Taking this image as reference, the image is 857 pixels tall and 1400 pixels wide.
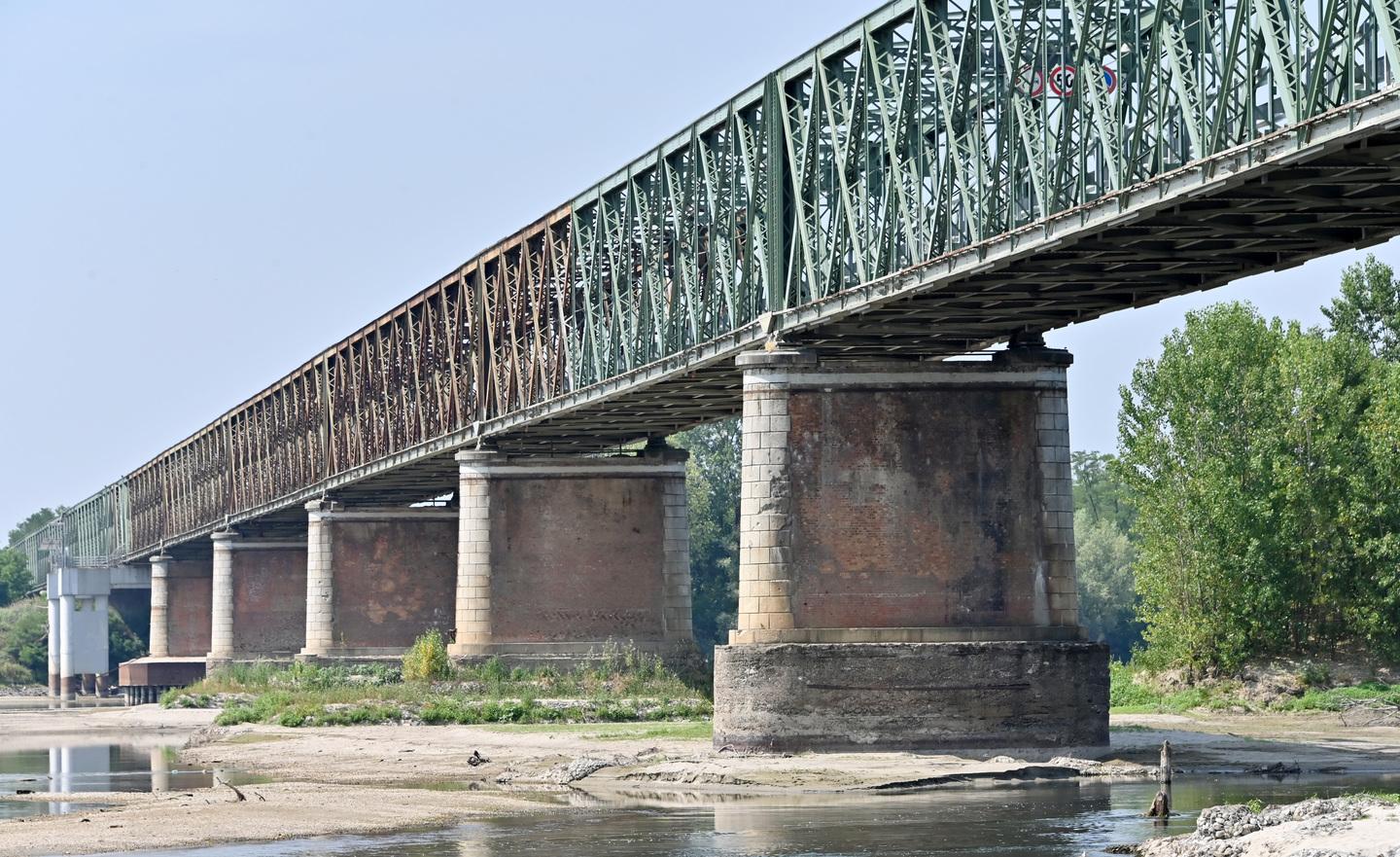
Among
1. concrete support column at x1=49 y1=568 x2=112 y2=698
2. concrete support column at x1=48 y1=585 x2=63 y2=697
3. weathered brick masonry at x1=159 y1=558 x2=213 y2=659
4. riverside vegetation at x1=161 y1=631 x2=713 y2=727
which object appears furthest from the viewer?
concrete support column at x1=48 y1=585 x2=63 y2=697

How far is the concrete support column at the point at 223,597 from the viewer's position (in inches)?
4385

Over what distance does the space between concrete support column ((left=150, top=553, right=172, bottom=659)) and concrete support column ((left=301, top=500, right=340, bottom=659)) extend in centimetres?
4566

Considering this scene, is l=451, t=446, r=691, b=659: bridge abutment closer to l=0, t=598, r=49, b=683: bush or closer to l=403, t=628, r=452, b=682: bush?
l=403, t=628, r=452, b=682: bush

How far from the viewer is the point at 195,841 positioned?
34625 mm

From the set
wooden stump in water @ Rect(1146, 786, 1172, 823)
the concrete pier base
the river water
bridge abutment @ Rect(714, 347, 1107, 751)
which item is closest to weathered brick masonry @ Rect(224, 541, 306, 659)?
bridge abutment @ Rect(714, 347, 1107, 751)

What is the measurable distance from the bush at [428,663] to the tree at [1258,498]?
75.1 feet

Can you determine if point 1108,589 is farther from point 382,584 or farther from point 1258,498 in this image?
point 1258,498

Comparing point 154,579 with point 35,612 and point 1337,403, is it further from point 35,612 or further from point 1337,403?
point 1337,403

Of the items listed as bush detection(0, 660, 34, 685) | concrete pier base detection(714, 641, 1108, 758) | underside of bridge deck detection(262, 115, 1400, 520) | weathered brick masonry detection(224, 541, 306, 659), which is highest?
underside of bridge deck detection(262, 115, 1400, 520)

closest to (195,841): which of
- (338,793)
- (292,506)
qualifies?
(338,793)

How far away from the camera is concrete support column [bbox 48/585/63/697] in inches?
6161

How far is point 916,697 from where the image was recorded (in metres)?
43.4

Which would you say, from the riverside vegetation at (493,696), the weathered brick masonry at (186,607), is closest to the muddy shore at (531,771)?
the riverside vegetation at (493,696)

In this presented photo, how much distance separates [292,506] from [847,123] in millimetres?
66322
